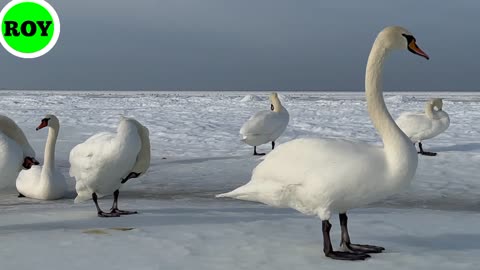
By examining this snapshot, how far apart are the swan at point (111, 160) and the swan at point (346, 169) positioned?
1.82 meters

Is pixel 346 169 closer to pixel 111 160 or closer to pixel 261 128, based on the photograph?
pixel 111 160

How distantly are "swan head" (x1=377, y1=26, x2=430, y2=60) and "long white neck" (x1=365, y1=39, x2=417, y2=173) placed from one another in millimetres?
39

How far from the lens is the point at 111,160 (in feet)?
17.7

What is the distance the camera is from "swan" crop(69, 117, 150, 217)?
5.39m

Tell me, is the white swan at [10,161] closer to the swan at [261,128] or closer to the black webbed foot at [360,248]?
the black webbed foot at [360,248]

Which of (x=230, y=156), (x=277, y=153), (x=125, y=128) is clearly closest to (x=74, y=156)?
(x=125, y=128)

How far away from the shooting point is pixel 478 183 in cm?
811

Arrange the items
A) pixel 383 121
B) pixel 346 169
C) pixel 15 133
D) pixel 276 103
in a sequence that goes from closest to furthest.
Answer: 1. pixel 346 169
2. pixel 383 121
3. pixel 15 133
4. pixel 276 103

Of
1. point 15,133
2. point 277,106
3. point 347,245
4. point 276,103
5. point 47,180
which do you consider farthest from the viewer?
point 276,103

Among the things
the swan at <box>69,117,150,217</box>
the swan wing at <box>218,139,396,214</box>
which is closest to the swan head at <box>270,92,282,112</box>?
the swan at <box>69,117,150,217</box>

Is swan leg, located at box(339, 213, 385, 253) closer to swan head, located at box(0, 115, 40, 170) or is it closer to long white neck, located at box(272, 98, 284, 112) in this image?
swan head, located at box(0, 115, 40, 170)

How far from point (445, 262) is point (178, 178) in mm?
5388

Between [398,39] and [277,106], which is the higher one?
[398,39]

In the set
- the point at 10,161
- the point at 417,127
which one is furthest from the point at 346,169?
the point at 417,127
